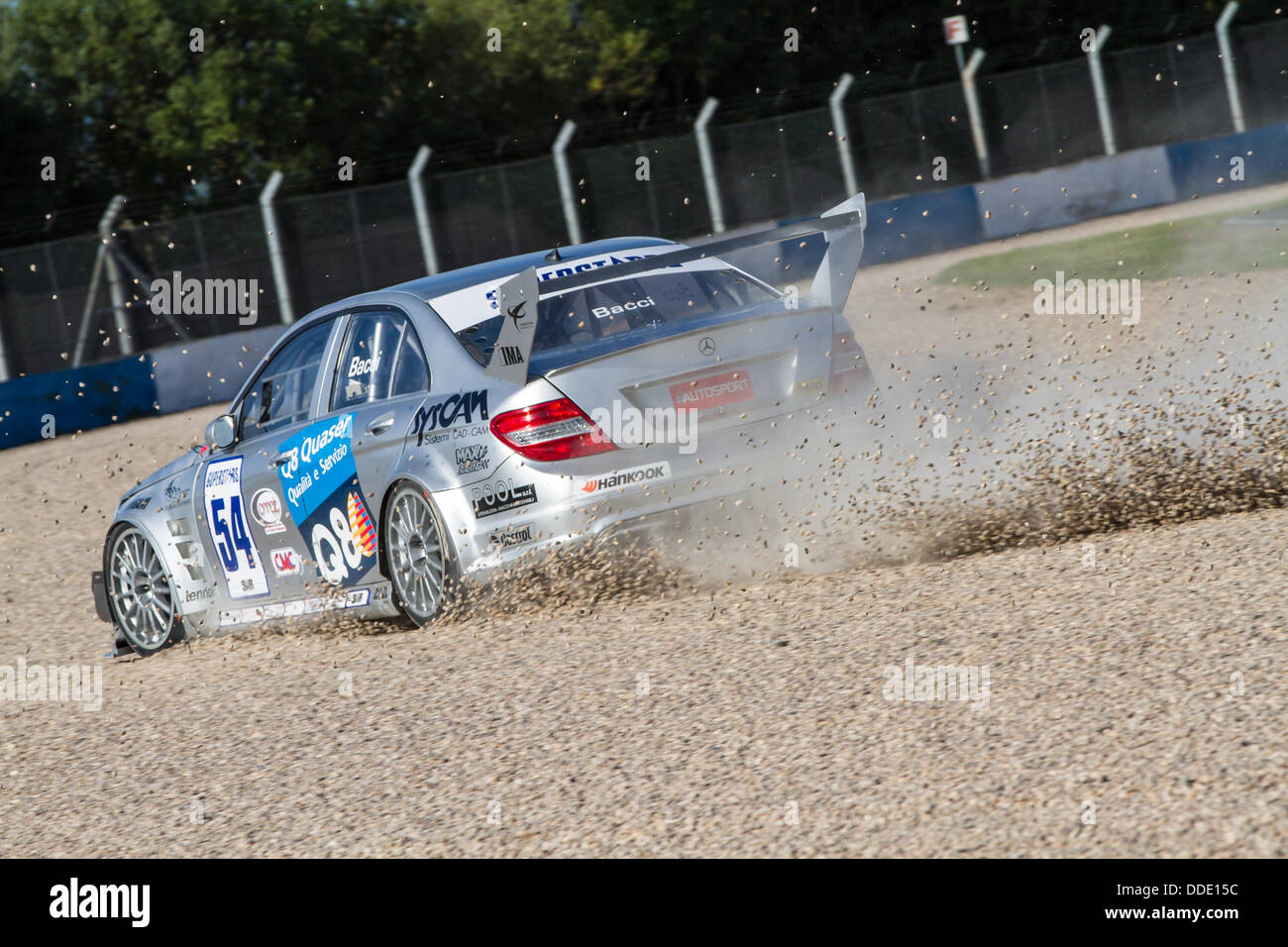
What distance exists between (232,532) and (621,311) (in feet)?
7.99

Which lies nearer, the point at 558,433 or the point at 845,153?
the point at 558,433

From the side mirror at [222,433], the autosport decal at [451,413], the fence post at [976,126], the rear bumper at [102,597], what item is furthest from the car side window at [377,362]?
the fence post at [976,126]

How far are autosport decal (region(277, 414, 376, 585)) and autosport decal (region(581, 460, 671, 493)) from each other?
122 cm

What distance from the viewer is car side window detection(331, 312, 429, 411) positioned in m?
6.29

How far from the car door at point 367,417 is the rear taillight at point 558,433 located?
64 centimetres

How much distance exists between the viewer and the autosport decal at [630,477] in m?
5.70

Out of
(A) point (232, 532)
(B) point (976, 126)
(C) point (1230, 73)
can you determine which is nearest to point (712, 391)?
(A) point (232, 532)

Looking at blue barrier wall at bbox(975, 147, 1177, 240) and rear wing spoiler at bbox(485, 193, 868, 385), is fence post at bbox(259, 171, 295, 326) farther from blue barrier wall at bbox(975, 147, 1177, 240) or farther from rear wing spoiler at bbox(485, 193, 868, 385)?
rear wing spoiler at bbox(485, 193, 868, 385)

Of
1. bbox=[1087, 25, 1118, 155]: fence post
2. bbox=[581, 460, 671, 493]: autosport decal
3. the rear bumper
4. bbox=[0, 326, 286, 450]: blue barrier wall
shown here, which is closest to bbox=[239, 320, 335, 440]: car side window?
the rear bumper

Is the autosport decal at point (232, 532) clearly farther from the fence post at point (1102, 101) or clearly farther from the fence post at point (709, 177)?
the fence post at point (1102, 101)

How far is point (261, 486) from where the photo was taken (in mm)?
7043

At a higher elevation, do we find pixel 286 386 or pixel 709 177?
pixel 709 177

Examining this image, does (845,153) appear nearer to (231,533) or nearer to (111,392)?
(111,392)
